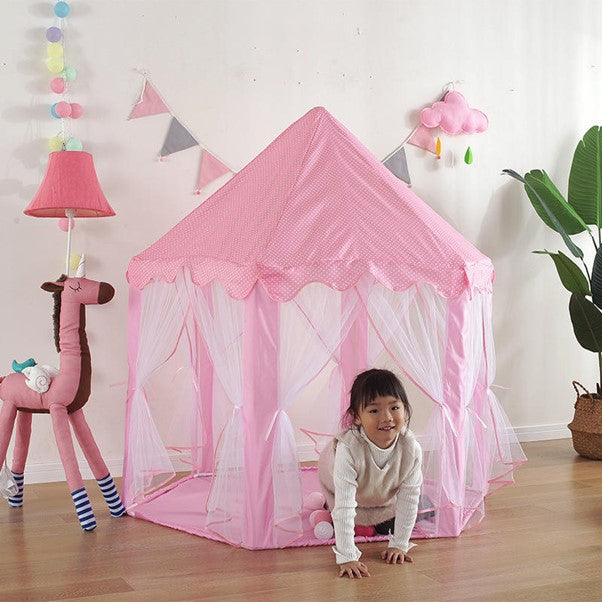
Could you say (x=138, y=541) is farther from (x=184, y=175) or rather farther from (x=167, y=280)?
(x=184, y=175)

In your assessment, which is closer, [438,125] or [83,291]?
[83,291]

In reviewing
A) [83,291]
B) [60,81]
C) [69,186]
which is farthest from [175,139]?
[83,291]

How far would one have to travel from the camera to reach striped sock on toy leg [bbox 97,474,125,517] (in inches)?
133

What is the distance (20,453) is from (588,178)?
9.42 feet

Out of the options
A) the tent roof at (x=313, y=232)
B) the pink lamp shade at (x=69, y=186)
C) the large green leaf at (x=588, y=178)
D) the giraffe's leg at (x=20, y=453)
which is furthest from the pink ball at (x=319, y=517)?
the large green leaf at (x=588, y=178)

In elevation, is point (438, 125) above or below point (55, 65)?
below

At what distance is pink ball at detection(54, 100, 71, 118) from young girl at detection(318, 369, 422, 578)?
1810mm

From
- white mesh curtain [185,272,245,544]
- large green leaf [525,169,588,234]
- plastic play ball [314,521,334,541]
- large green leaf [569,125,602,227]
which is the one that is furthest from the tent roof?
large green leaf [569,125,602,227]

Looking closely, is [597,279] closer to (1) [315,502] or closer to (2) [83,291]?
(1) [315,502]

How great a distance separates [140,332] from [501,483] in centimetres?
150

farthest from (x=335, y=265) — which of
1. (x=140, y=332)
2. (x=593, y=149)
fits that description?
(x=593, y=149)

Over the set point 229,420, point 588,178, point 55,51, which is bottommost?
point 229,420

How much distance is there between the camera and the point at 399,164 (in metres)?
4.46

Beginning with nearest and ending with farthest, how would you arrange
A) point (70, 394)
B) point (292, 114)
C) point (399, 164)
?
1. point (70, 394)
2. point (292, 114)
3. point (399, 164)
